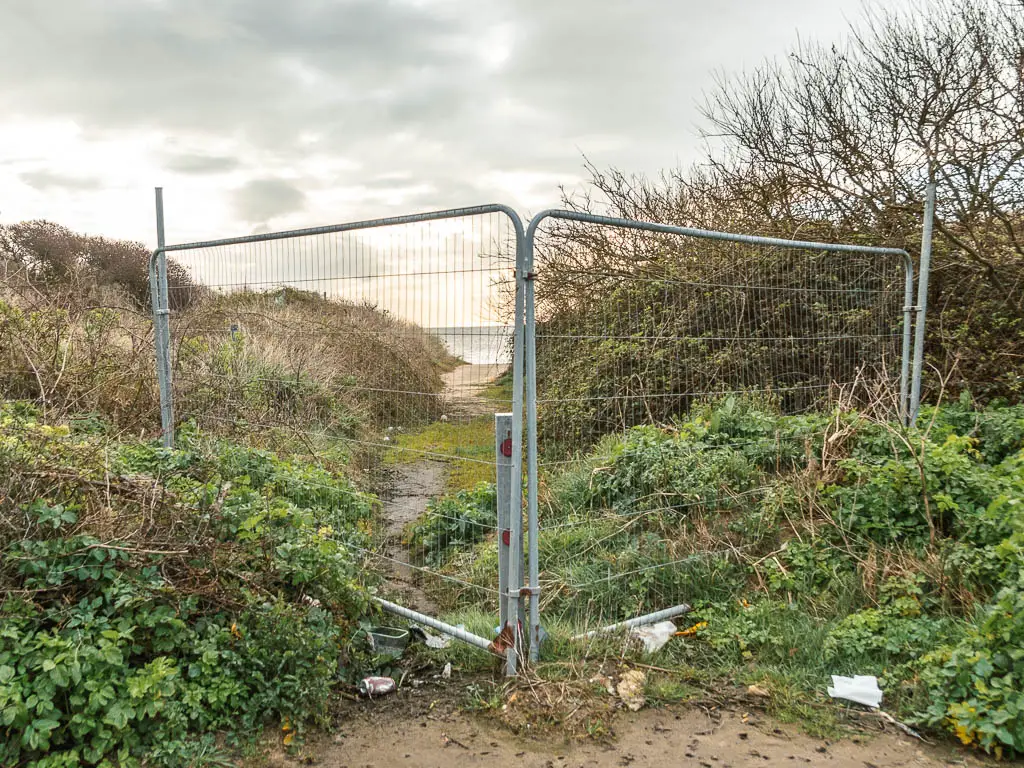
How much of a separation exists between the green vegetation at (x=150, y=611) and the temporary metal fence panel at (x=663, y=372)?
1.19 meters

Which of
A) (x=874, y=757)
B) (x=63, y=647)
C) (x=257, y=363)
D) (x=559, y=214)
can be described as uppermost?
(x=559, y=214)

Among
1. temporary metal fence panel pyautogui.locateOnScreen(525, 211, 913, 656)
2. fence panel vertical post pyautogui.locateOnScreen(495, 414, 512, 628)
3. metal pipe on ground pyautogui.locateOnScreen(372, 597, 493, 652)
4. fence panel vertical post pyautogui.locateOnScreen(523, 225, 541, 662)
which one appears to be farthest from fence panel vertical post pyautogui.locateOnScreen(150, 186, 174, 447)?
fence panel vertical post pyautogui.locateOnScreen(523, 225, 541, 662)

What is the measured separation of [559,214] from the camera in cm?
334

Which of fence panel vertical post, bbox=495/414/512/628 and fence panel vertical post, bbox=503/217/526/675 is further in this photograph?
fence panel vertical post, bbox=495/414/512/628

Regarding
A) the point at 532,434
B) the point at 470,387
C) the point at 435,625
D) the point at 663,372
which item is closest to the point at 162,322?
the point at 470,387

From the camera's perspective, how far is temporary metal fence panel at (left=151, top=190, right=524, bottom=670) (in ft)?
11.7

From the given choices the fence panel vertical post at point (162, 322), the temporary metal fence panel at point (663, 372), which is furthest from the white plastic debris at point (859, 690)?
the fence panel vertical post at point (162, 322)

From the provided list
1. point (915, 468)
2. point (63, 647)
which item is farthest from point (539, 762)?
point (915, 468)

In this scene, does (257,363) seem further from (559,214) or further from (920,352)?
(920,352)

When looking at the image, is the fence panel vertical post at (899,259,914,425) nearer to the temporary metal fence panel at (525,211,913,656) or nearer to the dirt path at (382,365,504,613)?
the temporary metal fence panel at (525,211,913,656)

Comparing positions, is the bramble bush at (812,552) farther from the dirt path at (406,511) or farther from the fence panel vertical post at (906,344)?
the dirt path at (406,511)

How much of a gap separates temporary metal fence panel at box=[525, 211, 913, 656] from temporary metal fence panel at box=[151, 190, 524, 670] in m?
0.28

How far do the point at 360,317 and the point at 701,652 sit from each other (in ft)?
9.52

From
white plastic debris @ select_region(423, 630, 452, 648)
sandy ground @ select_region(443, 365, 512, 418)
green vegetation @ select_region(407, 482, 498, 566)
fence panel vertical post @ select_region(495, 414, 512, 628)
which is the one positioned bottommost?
white plastic debris @ select_region(423, 630, 452, 648)
